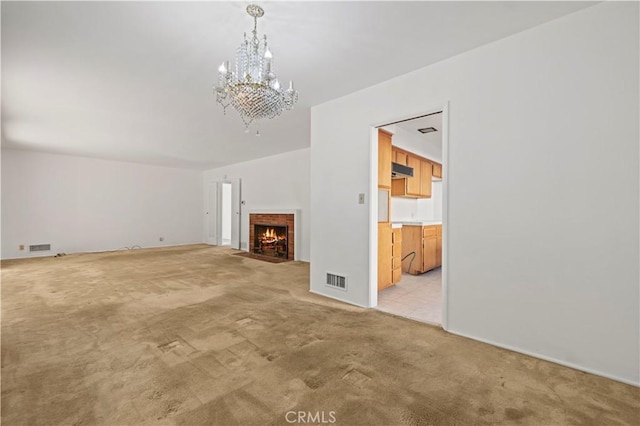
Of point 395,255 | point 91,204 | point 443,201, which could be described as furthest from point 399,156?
point 91,204

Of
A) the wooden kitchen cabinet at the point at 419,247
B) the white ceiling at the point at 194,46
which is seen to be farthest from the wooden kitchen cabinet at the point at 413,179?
the white ceiling at the point at 194,46

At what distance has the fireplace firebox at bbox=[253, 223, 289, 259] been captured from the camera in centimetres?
685

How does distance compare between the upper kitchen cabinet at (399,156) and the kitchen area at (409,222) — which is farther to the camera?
the upper kitchen cabinet at (399,156)

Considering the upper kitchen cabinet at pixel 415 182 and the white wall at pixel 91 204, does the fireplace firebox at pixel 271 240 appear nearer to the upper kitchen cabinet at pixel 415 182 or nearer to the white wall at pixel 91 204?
the upper kitchen cabinet at pixel 415 182

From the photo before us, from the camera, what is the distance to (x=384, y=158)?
3.80 m

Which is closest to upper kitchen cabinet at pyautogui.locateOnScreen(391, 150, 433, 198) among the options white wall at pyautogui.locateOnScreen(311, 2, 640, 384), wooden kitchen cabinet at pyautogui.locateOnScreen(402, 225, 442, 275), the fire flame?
wooden kitchen cabinet at pyautogui.locateOnScreen(402, 225, 442, 275)

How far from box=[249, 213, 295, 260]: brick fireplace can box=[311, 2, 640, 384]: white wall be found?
14.5 feet

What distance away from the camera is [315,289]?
12.4 ft

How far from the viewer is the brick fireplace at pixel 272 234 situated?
6.62 m

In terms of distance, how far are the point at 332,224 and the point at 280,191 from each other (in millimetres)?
3779

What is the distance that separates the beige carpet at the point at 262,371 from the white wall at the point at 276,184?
3430 millimetres

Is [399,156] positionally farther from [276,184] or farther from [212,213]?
[212,213]

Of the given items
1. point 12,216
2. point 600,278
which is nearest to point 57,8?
point 600,278

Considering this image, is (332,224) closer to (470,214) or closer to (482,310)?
(470,214)
